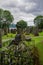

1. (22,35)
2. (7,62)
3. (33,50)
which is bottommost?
(7,62)

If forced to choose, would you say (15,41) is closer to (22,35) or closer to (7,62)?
(22,35)

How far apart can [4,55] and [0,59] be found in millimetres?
154

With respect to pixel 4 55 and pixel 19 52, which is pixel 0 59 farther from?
pixel 19 52

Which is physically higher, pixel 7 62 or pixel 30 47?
pixel 30 47

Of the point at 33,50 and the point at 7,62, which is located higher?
the point at 33,50

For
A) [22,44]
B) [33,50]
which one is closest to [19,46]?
[22,44]

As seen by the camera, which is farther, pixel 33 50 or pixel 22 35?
pixel 22 35

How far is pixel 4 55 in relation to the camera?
4.16 metres

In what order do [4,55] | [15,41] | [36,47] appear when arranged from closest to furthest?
1. [4,55]
2. [36,47]
3. [15,41]

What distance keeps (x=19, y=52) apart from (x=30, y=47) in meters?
0.33

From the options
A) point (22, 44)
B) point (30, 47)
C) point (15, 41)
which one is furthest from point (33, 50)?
point (15, 41)

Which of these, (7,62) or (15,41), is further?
(15,41)

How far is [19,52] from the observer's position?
4.23 metres

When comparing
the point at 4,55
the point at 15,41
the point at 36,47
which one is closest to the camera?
the point at 4,55
